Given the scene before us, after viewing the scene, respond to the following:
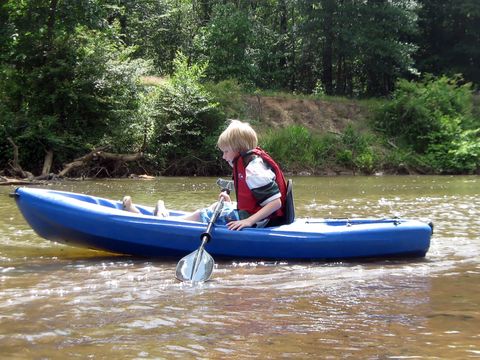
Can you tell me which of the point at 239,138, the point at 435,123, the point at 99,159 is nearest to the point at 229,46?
the point at 435,123

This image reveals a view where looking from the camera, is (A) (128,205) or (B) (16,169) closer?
(A) (128,205)

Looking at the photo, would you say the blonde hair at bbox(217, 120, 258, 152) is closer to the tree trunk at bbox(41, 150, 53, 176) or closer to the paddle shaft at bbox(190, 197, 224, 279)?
the paddle shaft at bbox(190, 197, 224, 279)

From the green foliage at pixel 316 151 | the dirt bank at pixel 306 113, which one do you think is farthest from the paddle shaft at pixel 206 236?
the dirt bank at pixel 306 113

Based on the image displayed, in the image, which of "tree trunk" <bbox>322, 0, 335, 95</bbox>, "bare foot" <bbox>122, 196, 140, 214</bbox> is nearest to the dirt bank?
"tree trunk" <bbox>322, 0, 335, 95</bbox>

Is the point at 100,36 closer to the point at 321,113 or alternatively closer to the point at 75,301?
the point at 321,113

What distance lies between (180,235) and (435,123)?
56.1 feet

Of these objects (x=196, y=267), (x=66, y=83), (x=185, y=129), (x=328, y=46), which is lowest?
(x=196, y=267)

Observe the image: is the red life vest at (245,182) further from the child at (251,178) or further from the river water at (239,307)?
the river water at (239,307)

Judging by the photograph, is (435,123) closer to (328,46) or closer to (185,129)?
(328,46)

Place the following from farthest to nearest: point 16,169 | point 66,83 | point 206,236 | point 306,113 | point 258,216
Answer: point 306,113 → point 66,83 → point 16,169 → point 258,216 → point 206,236

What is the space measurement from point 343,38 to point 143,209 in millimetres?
18560

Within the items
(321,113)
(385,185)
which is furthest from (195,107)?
(321,113)

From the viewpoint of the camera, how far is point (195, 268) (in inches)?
188

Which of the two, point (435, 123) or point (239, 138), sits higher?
point (435, 123)
